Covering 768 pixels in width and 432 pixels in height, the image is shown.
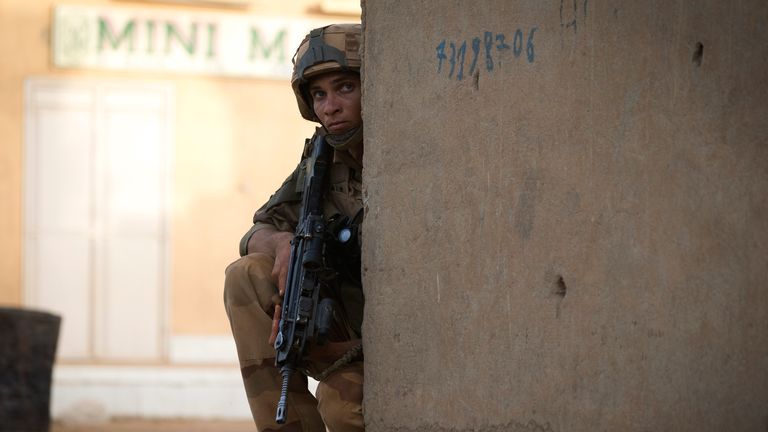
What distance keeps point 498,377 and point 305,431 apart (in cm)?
68

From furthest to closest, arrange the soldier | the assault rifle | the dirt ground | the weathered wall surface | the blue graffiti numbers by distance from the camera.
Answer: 1. the dirt ground
2. the soldier
3. the assault rifle
4. the blue graffiti numbers
5. the weathered wall surface

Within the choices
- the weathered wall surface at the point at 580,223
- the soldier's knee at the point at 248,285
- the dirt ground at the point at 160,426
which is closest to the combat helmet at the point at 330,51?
the weathered wall surface at the point at 580,223

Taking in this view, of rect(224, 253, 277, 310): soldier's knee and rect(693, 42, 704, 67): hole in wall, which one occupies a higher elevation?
rect(693, 42, 704, 67): hole in wall

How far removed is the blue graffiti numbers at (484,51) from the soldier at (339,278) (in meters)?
0.46

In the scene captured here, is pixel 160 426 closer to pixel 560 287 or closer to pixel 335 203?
pixel 335 203

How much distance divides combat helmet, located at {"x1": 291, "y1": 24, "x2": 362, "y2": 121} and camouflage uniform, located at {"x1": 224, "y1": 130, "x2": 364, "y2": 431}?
243 millimetres

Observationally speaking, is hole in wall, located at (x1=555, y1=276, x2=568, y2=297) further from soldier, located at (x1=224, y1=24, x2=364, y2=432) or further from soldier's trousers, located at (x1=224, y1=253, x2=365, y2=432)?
soldier's trousers, located at (x1=224, y1=253, x2=365, y2=432)

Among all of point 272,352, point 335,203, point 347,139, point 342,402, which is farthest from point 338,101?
point 342,402

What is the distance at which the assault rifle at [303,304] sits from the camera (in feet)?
11.1

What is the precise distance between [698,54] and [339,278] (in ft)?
3.90

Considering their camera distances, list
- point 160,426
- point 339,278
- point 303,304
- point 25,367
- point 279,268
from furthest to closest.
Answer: point 160,426
point 25,367
point 339,278
point 279,268
point 303,304

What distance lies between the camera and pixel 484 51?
323cm

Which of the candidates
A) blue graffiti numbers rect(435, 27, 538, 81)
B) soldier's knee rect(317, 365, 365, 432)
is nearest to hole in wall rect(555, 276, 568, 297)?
blue graffiti numbers rect(435, 27, 538, 81)

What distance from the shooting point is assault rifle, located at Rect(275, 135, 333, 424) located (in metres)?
3.38
